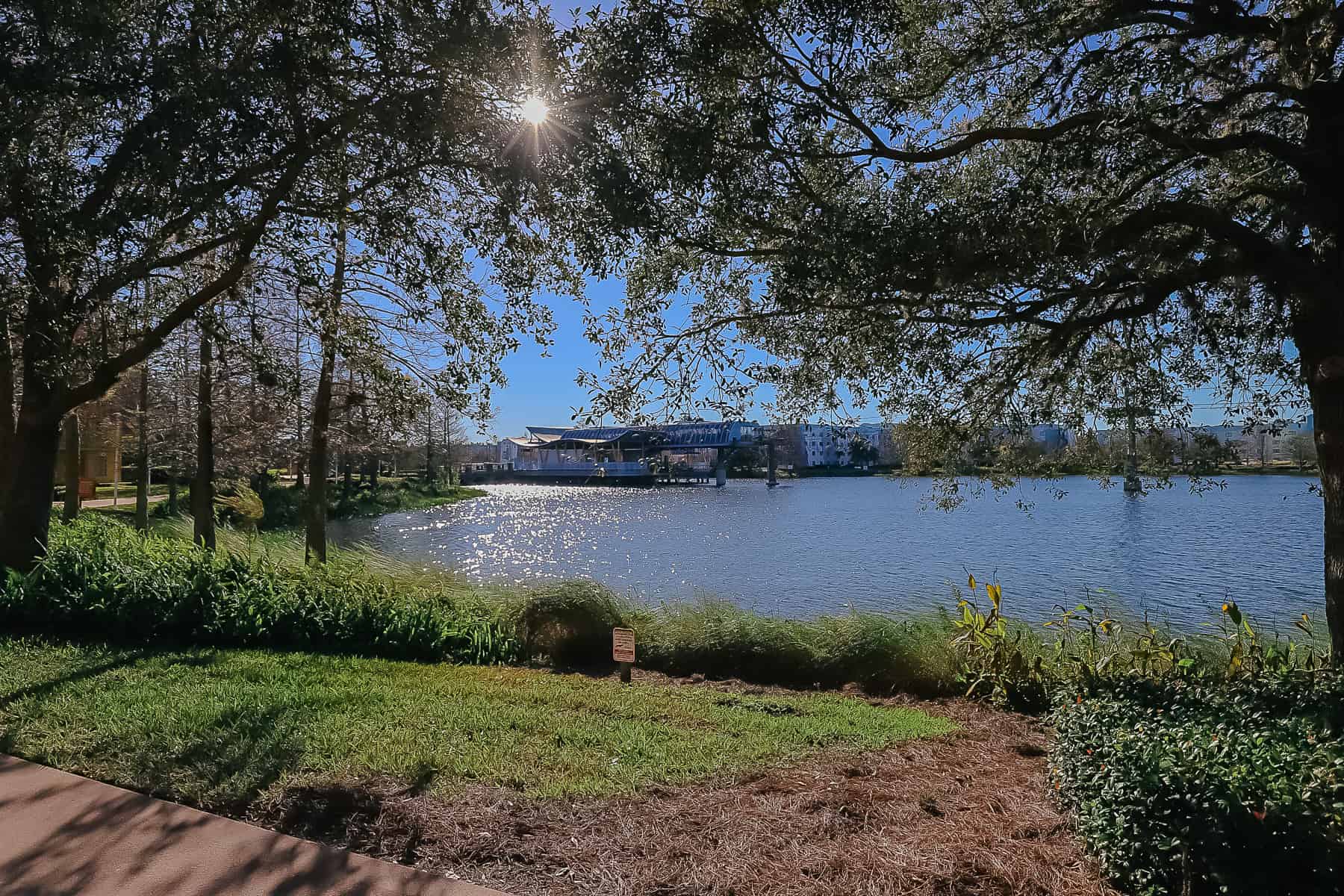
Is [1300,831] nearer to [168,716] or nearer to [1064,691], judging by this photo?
[1064,691]

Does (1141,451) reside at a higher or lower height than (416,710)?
higher

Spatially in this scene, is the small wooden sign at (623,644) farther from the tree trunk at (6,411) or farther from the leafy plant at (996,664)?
the tree trunk at (6,411)

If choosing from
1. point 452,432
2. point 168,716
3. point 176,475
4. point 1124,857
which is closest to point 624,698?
point 168,716

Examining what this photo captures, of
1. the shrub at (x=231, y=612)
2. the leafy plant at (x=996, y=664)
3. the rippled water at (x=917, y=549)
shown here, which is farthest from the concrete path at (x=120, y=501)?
the leafy plant at (x=996, y=664)

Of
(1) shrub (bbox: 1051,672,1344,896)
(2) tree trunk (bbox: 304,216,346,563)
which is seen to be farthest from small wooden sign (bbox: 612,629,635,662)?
(2) tree trunk (bbox: 304,216,346,563)

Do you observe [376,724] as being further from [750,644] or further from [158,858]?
[750,644]

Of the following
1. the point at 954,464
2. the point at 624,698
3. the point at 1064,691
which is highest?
the point at 954,464

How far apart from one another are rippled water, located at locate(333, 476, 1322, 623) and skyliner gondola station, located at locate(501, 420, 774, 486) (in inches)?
97.2

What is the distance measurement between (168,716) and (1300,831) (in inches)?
236

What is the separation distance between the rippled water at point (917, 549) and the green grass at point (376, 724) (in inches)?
152

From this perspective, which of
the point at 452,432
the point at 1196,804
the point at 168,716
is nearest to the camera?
the point at 1196,804

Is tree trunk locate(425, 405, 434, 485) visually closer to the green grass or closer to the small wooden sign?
the green grass

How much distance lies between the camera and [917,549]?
2266 cm

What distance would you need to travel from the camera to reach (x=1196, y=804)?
111 inches
